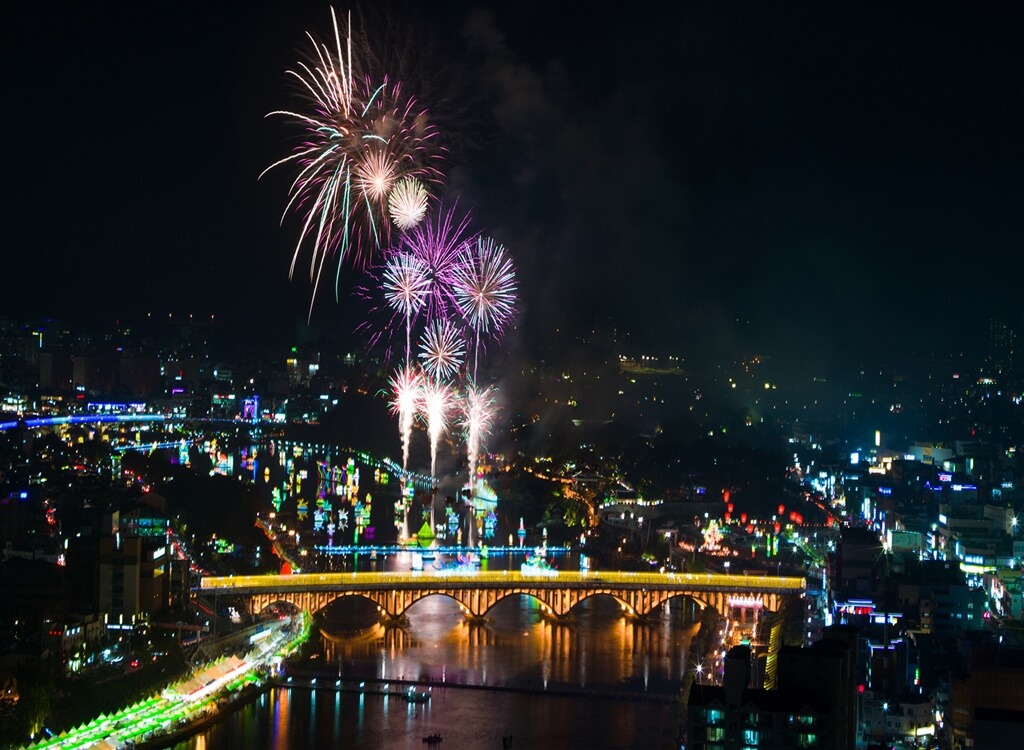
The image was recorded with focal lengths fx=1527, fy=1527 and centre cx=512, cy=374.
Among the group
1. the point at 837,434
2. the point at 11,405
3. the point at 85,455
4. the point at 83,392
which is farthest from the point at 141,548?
the point at 83,392

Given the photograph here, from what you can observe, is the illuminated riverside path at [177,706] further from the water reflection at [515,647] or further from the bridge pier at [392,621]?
the bridge pier at [392,621]

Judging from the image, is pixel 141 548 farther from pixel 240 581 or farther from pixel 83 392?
pixel 83 392

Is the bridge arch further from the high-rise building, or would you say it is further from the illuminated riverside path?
the high-rise building

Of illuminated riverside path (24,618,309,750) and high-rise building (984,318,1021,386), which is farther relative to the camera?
high-rise building (984,318,1021,386)

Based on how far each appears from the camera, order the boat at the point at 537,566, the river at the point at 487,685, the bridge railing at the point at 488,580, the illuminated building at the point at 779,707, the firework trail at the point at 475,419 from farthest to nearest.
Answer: the firework trail at the point at 475,419 < the boat at the point at 537,566 < the bridge railing at the point at 488,580 < the river at the point at 487,685 < the illuminated building at the point at 779,707

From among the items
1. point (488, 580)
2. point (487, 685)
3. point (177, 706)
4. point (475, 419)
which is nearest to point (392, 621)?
point (488, 580)

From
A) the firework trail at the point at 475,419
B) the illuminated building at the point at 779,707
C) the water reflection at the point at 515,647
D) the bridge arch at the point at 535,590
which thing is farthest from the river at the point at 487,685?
the firework trail at the point at 475,419

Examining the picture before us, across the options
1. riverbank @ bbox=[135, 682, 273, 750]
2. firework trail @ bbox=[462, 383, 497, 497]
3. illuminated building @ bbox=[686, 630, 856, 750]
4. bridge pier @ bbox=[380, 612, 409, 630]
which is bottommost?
riverbank @ bbox=[135, 682, 273, 750]

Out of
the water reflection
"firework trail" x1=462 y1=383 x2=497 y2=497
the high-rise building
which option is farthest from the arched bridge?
the high-rise building
